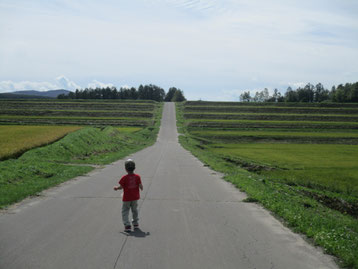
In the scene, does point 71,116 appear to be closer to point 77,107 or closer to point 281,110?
point 77,107

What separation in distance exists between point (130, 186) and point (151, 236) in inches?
54.8

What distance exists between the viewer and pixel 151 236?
669 cm

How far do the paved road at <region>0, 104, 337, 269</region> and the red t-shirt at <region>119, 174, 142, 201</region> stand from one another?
2.43ft

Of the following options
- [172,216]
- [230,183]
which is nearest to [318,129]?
[230,183]

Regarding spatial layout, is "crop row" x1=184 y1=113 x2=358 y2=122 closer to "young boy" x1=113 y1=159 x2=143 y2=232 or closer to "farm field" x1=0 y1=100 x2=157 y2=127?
"farm field" x1=0 y1=100 x2=157 y2=127

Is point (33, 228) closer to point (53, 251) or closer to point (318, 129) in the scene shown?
point (53, 251)

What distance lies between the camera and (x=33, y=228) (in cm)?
686

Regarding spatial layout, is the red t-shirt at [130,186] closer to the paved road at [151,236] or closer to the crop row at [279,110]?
the paved road at [151,236]

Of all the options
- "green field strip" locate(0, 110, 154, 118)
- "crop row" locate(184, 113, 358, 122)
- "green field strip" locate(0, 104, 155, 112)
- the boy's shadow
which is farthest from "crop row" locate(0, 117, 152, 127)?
the boy's shadow

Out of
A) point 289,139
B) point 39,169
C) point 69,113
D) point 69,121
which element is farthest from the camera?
point 69,113

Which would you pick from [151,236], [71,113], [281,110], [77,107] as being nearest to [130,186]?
[151,236]

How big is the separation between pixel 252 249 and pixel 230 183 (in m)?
8.40

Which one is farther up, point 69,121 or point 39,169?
point 39,169

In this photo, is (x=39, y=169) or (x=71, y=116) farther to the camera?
(x=71, y=116)
